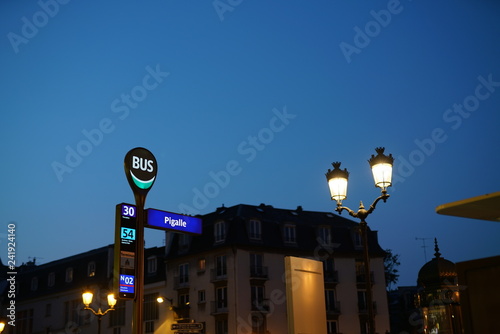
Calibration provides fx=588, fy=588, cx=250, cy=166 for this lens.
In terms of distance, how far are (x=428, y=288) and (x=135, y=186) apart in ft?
20.6

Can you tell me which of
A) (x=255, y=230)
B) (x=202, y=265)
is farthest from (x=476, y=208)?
(x=202, y=265)

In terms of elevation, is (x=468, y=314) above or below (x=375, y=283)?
below

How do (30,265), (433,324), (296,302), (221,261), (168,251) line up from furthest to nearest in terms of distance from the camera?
(30,265) → (168,251) → (221,261) → (433,324) → (296,302)

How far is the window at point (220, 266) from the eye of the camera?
149ft

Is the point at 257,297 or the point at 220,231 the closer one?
the point at 257,297

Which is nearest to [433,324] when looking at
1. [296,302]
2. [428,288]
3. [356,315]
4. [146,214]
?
[428,288]

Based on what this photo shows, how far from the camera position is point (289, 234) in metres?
49.2

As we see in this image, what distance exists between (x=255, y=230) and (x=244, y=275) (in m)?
4.03

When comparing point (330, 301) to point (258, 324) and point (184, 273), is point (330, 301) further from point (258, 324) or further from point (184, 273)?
point (184, 273)

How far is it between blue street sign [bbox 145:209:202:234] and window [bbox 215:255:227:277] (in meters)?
33.0

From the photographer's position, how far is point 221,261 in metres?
45.9

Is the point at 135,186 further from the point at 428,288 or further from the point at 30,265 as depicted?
the point at 30,265

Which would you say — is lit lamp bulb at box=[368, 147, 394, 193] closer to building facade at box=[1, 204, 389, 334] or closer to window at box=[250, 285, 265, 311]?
building facade at box=[1, 204, 389, 334]

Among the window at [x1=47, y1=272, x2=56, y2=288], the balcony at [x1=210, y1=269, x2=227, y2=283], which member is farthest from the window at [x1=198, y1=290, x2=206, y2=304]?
the window at [x1=47, y1=272, x2=56, y2=288]
